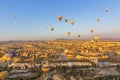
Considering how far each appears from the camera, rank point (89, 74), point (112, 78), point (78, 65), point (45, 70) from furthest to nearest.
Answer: point (78, 65) < point (45, 70) < point (89, 74) < point (112, 78)

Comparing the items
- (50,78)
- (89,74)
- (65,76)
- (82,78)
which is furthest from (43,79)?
(89,74)

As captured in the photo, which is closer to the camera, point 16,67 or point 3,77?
point 3,77

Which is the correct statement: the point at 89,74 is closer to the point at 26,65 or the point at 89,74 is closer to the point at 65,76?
Result: the point at 65,76

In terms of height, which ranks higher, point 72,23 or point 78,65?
point 72,23

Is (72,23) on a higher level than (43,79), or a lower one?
higher

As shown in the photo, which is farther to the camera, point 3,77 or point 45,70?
point 45,70

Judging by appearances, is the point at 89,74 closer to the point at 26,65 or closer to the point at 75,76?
the point at 75,76

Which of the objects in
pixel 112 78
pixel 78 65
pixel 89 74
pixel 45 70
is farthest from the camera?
pixel 78 65

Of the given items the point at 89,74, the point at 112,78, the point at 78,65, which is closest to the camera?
the point at 112,78

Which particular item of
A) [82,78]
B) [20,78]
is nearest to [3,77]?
[20,78]
